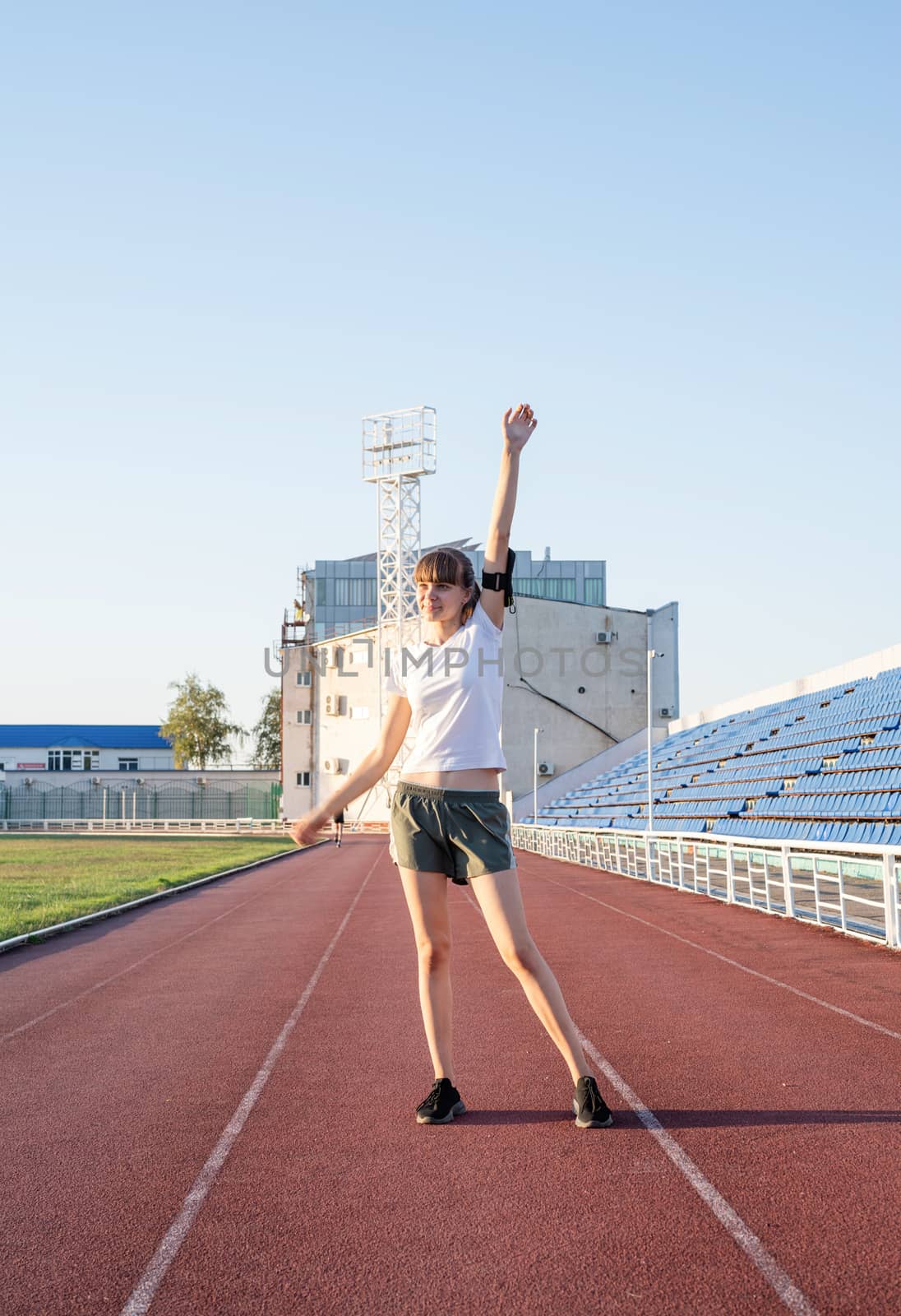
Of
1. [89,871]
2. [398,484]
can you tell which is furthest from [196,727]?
[89,871]

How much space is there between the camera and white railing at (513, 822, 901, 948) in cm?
1186

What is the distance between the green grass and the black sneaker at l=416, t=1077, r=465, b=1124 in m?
9.62

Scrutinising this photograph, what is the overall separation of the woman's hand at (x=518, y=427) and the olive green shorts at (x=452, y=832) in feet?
4.70

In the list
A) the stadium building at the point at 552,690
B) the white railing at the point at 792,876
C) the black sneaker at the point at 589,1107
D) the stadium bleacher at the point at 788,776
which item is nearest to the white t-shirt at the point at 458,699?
the black sneaker at the point at 589,1107

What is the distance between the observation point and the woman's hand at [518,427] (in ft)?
16.6

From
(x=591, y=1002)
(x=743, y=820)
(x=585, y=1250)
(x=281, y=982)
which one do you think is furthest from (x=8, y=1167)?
(x=743, y=820)

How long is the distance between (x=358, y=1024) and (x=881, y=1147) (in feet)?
12.5

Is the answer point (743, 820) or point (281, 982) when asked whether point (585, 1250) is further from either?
point (743, 820)

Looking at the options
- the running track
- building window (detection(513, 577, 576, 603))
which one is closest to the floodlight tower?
building window (detection(513, 577, 576, 603))

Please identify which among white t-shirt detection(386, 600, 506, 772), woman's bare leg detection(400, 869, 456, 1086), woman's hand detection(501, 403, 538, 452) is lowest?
woman's bare leg detection(400, 869, 456, 1086)

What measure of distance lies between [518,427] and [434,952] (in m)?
2.17

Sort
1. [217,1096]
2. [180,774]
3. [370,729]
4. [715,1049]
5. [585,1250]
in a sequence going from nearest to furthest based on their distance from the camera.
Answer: [585,1250] < [217,1096] < [715,1049] < [370,729] < [180,774]

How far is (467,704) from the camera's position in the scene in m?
4.79

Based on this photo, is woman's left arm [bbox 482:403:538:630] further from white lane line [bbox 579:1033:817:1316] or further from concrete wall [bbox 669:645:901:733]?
concrete wall [bbox 669:645:901:733]
